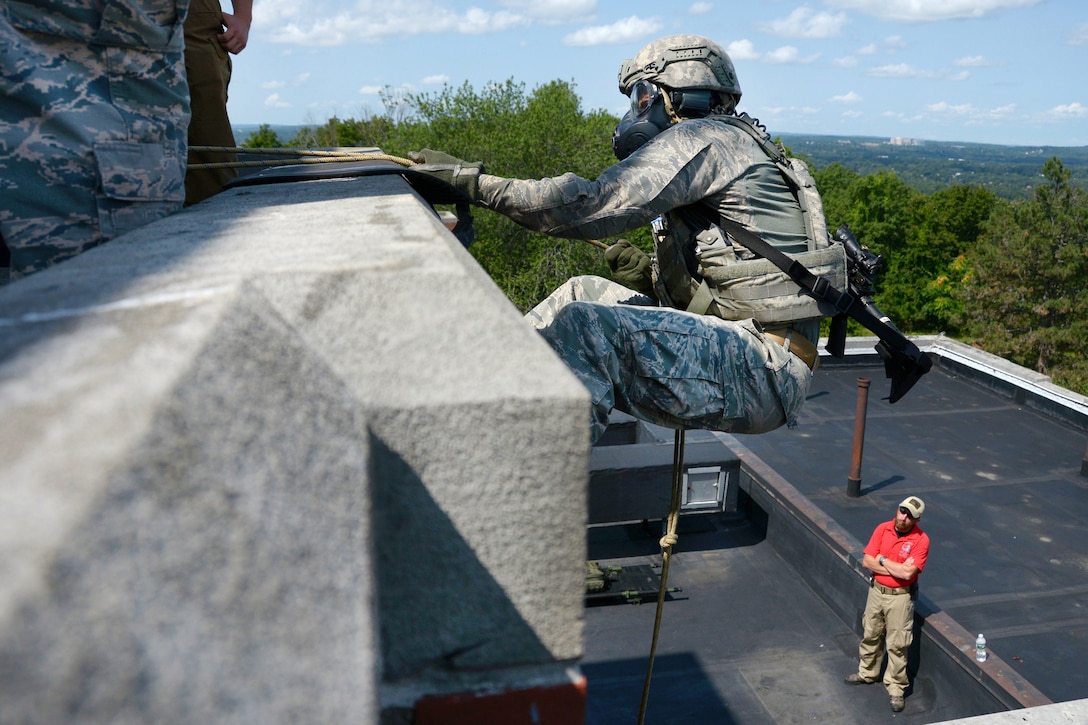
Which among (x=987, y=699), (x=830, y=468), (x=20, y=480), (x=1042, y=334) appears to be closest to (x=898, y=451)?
(x=830, y=468)

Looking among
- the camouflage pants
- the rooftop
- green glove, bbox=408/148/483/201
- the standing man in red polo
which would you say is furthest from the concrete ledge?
the standing man in red polo

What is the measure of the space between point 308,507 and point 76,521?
0.80 ft

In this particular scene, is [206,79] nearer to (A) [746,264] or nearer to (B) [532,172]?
(A) [746,264]

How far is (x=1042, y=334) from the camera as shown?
46.5m

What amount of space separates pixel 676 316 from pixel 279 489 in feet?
8.94

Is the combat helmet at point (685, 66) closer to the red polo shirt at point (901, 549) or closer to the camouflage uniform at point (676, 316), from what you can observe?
the camouflage uniform at point (676, 316)

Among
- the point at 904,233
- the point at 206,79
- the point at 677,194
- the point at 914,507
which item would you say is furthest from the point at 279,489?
the point at 904,233

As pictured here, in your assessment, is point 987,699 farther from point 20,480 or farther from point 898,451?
point 20,480

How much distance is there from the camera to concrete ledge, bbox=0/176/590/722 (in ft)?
2.84

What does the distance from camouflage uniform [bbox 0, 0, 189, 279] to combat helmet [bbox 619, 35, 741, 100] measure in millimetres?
2138

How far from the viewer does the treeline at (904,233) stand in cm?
3328

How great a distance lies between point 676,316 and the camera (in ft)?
11.7

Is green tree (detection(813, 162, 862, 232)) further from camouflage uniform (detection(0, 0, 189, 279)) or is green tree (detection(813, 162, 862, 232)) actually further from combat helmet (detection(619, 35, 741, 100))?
camouflage uniform (detection(0, 0, 189, 279))

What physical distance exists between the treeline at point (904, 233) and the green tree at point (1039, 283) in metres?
0.06
